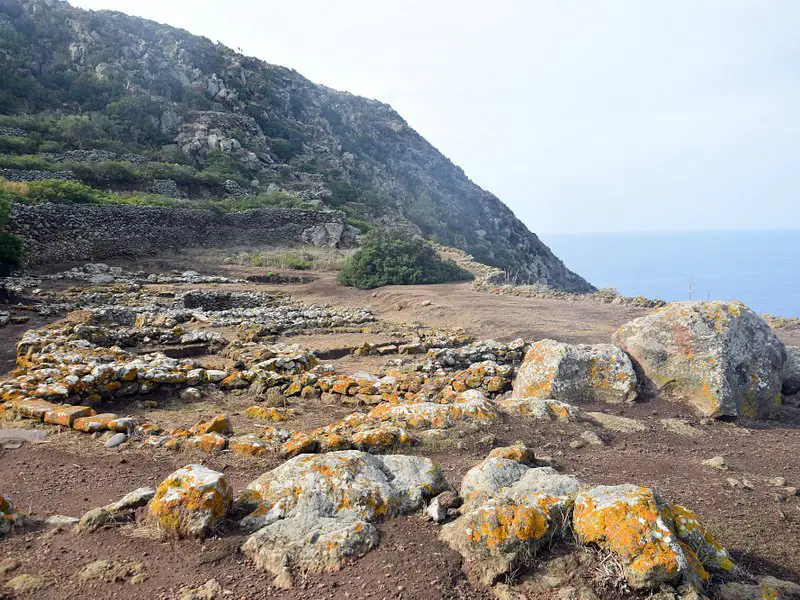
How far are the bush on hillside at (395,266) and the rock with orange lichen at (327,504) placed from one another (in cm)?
1877

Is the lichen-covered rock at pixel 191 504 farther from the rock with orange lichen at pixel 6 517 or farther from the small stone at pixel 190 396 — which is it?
the small stone at pixel 190 396

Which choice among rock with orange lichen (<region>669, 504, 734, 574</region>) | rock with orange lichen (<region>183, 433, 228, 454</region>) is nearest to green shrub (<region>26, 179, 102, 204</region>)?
rock with orange lichen (<region>183, 433, 228, 454</region>)

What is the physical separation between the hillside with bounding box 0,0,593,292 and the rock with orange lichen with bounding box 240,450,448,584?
30.5 m

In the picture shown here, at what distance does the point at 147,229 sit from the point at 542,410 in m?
28.2

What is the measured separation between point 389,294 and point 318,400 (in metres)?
13.0

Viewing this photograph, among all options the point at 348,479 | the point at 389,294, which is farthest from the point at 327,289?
the point at 348,479

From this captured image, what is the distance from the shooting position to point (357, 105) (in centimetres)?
7706

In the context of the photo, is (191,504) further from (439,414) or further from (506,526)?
(439,414)

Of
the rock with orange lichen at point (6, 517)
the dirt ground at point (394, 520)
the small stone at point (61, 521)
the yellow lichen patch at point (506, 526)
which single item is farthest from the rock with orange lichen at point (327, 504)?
the rock with orange lichen at point (6, 517)

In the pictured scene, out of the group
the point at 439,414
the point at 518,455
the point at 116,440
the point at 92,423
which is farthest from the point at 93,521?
the point at 439,414

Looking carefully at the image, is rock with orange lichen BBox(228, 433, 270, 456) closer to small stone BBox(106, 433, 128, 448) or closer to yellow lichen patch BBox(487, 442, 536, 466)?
small stone BBox(106, 433, 128, 448)

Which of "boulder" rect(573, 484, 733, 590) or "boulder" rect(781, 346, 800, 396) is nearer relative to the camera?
"boulder" rect(573, 484, 733, 590)

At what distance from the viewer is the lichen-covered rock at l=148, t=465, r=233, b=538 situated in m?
3.18

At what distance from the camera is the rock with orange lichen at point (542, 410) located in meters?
5.86
